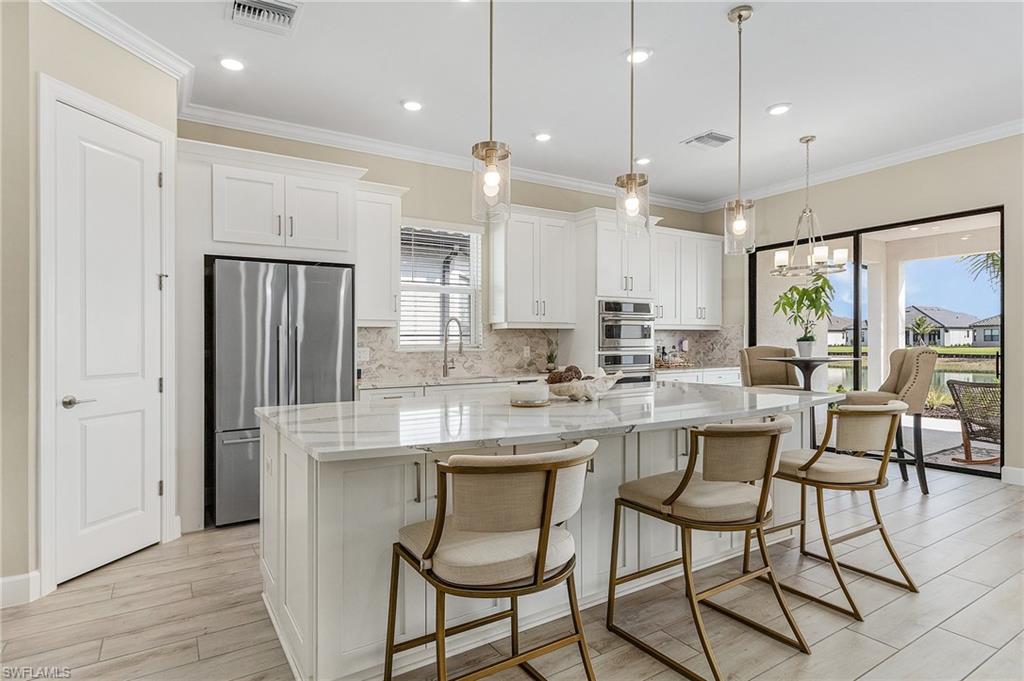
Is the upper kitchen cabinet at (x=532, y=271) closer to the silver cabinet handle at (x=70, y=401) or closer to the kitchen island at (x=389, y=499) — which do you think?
the kitchen island at (x=389, y=499)

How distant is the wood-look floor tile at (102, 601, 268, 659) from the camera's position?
2.21 meters

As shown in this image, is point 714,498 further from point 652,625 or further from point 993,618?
point 993,618

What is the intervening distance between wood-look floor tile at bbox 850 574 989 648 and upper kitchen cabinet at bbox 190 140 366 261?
371 centimetres

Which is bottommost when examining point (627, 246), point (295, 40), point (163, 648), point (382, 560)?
point (163, 648)

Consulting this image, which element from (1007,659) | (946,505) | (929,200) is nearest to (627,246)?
(929,200)

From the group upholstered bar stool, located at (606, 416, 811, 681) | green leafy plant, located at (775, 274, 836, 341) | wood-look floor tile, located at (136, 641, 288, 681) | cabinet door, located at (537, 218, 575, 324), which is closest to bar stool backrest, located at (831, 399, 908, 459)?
upholstered bar stool, located at (606, 416, 811, 681)

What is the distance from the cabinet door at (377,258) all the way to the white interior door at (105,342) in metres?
1.44

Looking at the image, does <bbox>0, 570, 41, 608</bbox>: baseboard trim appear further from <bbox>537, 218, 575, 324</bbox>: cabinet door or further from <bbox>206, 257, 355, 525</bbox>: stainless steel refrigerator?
<bbox>537, 218, 575, 324</bbox>: cabinet door

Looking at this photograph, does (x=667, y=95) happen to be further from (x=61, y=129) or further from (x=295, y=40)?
(x=61, y=129)

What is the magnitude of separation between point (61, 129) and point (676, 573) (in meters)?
3.79

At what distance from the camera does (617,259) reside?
5.64 m

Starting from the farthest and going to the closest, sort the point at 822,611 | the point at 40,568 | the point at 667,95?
the point at 667,95 < the point at 40,568 < the point at 822,611

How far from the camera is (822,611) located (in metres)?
2.47

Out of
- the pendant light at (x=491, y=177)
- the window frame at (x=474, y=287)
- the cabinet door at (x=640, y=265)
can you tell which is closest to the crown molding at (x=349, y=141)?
the window frame at (x=474, y=287)
